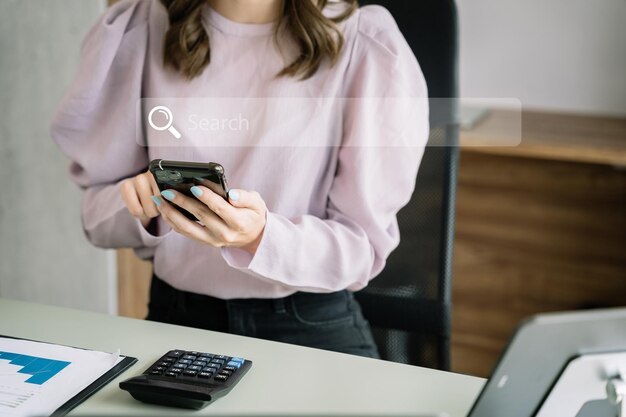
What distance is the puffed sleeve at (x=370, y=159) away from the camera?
111 cm

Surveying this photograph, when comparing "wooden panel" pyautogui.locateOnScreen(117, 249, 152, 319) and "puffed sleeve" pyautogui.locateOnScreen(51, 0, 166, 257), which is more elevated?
"puffed sleeve" pyautogui.locateOnScreen(51, 0, 166, 257)

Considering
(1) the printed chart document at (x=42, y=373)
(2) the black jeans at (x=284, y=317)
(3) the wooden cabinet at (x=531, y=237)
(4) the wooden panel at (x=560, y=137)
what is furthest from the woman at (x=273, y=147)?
(3) the wooden cabinet at (x=531, y=237)

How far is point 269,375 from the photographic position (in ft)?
2.95

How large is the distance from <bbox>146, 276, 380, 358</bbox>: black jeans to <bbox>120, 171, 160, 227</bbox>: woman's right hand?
17cm

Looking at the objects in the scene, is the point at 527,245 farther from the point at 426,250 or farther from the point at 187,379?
the point at 187,379

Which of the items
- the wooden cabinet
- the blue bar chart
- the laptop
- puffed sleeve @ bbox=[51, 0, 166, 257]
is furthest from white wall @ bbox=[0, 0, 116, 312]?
the laptop

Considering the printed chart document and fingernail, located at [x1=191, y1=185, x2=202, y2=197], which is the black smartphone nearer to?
fingernail, located at [x1=191, y1=185, x2=202, y2=197]

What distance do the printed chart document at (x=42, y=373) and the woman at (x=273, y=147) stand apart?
224mm

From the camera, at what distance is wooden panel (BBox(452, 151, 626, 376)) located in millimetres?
2176

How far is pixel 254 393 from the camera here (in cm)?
85

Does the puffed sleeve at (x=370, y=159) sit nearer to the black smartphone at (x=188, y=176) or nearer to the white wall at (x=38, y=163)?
the black smartphone at (x=188, y=176)

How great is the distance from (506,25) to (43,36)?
122cm

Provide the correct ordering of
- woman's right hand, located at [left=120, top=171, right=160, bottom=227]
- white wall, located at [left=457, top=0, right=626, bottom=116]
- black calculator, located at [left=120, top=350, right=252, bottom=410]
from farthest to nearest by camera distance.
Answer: white wall, located at [left=457, top=0, right=626, bottom=116]
woman's right hand, located at [left=120, top=171, right=160, bottom=227]
black calculator, located at [left=120, top=350, right=252, bottom=410]

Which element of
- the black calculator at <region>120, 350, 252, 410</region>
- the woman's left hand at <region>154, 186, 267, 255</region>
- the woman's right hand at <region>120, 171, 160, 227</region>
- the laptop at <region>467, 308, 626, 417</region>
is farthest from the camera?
the woman's right hand at <region>120, 171, 160, 227</region>
